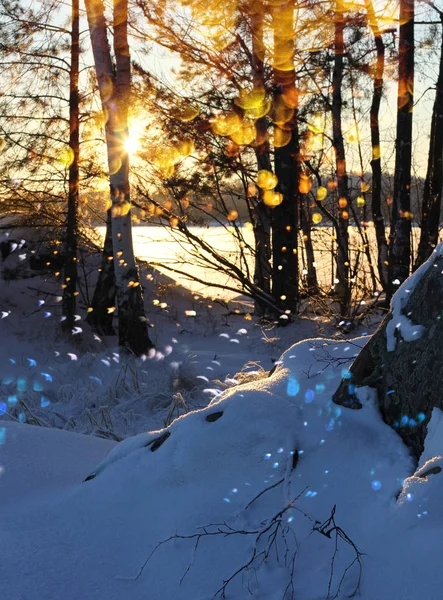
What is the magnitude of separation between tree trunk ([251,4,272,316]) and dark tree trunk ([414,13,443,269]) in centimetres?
238

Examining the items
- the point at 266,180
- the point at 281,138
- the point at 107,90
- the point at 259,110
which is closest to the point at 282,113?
the point at 281,138

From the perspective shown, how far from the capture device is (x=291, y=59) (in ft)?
26.8

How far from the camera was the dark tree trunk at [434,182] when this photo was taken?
8.44 meters

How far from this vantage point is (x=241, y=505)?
78.7 inches

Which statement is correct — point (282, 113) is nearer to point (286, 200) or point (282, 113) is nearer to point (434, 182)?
point (286, 200)

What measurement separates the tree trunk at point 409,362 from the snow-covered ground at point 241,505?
0.22ft

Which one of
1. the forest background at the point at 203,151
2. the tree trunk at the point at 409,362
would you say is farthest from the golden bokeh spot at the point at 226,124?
the tree trunk at the point at 409,362

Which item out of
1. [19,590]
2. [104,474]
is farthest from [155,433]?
[19,590]

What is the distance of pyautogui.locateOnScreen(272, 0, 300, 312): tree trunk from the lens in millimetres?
8531

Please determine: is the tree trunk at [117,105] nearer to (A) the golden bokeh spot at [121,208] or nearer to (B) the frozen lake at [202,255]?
(A) the golden bokeh spot at [121,208]

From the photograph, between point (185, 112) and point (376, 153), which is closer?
point (185, 112)

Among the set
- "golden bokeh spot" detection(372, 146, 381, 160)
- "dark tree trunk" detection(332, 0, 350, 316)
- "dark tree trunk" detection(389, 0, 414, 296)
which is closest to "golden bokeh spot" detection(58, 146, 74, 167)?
"dark tree trunk" detection(332, 0, 350, 316)

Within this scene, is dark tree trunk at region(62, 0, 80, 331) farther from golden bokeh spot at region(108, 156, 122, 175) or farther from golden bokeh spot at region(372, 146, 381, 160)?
golden bokeh spot at region(372, 146, 381, 160)

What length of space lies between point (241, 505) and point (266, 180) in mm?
7846
